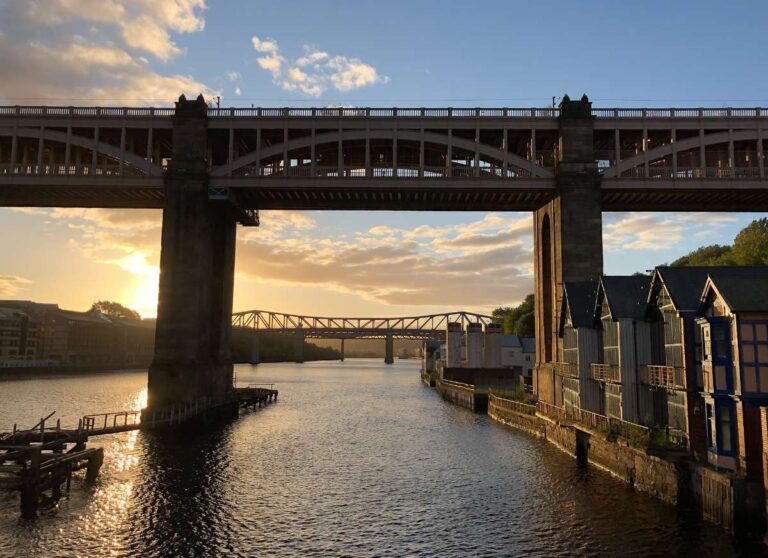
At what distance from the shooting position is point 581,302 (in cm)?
4938

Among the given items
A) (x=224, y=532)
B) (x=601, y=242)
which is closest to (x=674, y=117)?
(x=601, y=242)

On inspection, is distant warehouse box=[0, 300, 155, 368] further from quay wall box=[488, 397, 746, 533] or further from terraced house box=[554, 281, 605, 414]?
quay wall box=[488, 397, 746, 533]

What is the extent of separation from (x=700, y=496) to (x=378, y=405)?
2617 inches

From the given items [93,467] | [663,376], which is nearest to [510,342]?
[663,376]

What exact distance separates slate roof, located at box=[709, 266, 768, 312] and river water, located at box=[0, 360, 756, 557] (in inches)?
378

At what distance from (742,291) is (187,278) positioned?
50.7 m

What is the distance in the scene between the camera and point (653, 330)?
37625 millimetres

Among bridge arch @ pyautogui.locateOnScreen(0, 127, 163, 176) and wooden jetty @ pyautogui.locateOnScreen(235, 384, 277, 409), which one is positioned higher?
bridge arch @ pyautogui.locateOnScreen(0, 127, 163, 176)

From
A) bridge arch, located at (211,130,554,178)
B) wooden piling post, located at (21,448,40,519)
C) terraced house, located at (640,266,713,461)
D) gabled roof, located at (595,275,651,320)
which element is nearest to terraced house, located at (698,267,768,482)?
terraced house, located at (640,266,713,461)

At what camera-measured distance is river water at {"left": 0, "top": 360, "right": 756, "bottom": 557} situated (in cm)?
2486

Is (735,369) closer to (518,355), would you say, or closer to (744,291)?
(744,291)

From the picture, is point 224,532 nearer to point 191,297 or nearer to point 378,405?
point 191,297

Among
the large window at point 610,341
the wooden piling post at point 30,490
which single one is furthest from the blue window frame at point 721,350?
the wooden piling post at point 30,490

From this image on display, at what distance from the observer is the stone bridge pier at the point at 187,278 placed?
60500 mm
